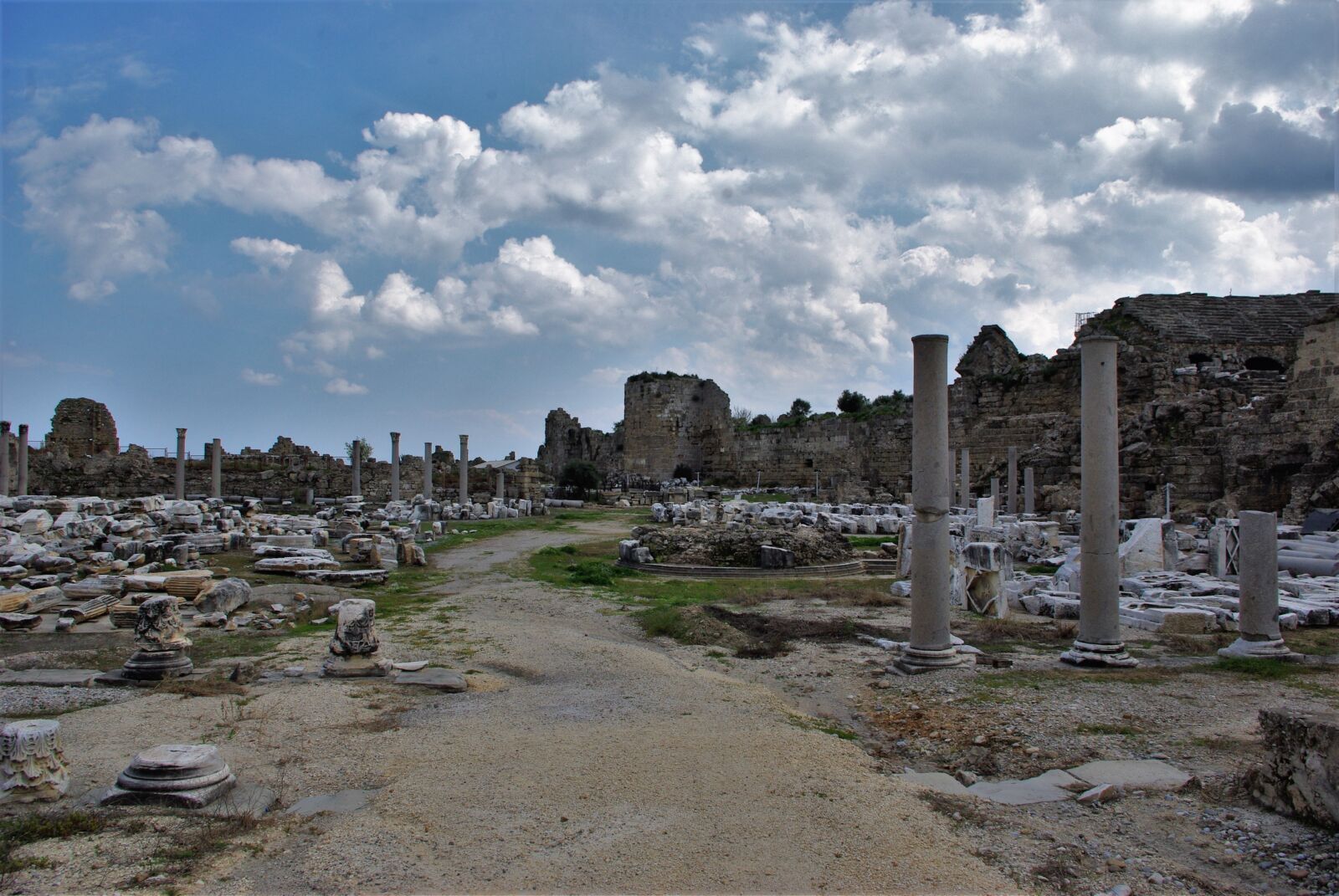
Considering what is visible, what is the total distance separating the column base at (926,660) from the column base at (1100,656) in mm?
1062

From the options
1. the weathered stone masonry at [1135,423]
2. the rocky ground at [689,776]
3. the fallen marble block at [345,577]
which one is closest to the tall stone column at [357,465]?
the weathered stone masonry at [1135,423]

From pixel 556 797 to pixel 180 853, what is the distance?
1833mm

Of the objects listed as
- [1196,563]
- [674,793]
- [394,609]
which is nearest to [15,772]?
[674,793]

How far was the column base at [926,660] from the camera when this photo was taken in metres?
7.85

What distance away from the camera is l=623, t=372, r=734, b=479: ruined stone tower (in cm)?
4428

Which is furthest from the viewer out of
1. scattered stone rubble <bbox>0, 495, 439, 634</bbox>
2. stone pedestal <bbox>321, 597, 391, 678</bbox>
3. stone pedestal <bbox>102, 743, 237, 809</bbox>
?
scattered stone rubble <bbox>0, 495, 439, 634</bbox>

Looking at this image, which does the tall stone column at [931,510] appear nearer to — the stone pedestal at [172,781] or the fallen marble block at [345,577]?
the stone pedestal at [172,781]

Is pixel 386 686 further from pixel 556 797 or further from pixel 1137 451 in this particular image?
pixel 1137 451

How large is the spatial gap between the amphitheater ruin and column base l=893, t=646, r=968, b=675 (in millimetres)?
32

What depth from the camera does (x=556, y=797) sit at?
4590 mm

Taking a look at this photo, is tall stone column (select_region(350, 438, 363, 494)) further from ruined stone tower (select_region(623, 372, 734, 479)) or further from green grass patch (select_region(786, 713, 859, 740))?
green grass patch (select_region(786, 713, 859, 740))

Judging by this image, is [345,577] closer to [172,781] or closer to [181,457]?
[172,781]

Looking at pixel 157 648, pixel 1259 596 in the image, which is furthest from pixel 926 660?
pixel 157 648

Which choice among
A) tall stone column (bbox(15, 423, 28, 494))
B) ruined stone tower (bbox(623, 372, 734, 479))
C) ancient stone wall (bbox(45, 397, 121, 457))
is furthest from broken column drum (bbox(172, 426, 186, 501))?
ruined stone tower (bbox(623, 372, 734, 479))
